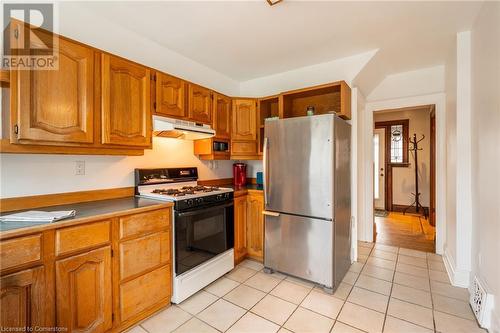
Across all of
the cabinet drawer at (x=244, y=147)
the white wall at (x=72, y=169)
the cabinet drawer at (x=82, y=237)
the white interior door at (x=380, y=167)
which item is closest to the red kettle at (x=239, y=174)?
the cabinet drawer at (x=244, y=147)

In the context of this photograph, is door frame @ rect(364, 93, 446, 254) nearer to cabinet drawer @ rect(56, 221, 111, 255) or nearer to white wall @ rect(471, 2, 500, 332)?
white wall @ rect(471, 2, 500, 332)

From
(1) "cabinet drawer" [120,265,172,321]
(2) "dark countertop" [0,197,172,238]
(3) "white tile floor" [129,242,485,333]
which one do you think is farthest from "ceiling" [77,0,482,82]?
(3) "white tile floor" [129,242,485,333]

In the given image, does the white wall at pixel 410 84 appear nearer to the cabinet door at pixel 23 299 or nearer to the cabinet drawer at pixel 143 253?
the cabinet drawer at pixel 143 253

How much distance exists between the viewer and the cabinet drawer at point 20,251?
1.14 m

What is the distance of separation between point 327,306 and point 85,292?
186 centimetres

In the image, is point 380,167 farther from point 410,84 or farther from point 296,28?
point 296,28

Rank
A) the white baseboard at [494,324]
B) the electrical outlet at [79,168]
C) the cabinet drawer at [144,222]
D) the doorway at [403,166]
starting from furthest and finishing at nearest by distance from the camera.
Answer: the doorway at [403,166] → the electrical outlet at [79,168] → the cabinet drawer at [144,222] → the white baseboard at [494,324]

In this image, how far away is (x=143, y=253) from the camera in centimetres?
178

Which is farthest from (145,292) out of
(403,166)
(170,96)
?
(403,166)

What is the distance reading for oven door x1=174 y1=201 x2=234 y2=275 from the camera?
1994 mm

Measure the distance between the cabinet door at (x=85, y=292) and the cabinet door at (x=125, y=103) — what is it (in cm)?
88

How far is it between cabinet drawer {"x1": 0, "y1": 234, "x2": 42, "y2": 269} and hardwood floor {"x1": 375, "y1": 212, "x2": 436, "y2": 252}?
3.97 metres

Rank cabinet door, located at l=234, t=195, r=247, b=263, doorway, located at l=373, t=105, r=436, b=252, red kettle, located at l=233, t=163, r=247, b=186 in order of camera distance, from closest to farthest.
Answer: cabinet door, located at l=234, t=195, r=247, b=263 < red kettle, located at l=233, t=163, r=247, b=186 < doorway, located at l=373, t=105, r=436, b=252

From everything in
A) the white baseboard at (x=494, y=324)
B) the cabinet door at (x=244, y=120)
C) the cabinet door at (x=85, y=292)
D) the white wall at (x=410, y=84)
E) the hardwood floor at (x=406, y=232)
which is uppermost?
the white wall at (x=410, y=84)
